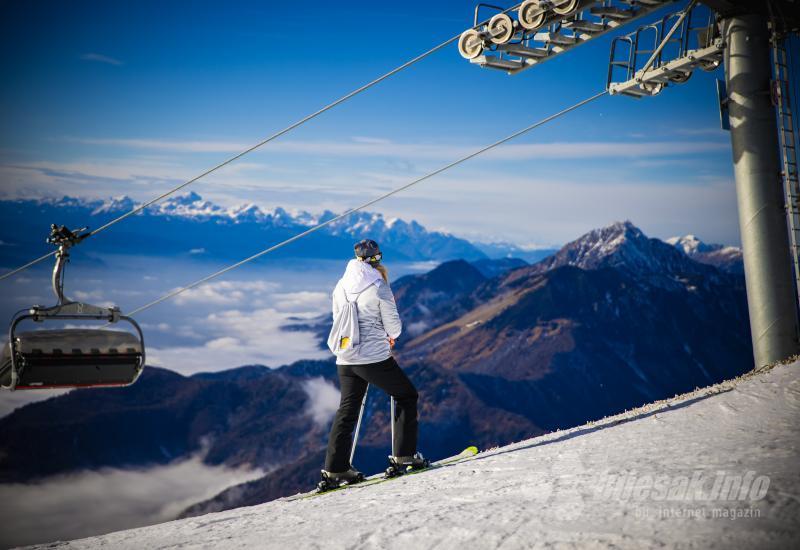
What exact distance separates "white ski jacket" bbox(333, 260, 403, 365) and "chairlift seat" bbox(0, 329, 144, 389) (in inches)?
136

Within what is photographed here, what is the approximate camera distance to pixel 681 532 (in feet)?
16.5

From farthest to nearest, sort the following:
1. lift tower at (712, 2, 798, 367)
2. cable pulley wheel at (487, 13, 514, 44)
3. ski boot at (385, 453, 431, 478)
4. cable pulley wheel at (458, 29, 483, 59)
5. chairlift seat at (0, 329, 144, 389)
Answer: cable pulley wheel at (458, 29, 483, 59) → cable pulley wheel at (487, 13, 514, 44) → lift tower at (712, 2, 798, 367) → chairlift seat at (0, 329, 144, 389) → ski boot at (385, 453, 431, 478)

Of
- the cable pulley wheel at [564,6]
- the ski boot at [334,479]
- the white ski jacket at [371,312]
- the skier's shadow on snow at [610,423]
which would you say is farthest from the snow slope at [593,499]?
the cable pulley wheel at [564,6]

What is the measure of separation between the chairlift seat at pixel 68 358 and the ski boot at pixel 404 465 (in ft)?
12.8

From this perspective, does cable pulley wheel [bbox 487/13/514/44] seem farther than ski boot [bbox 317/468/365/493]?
Yes

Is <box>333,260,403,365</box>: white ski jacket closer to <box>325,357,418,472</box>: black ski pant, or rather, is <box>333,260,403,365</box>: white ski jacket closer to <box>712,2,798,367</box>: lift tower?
<box>325,357,418,472</box>: black ski pant

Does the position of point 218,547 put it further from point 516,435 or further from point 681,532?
point 516,435

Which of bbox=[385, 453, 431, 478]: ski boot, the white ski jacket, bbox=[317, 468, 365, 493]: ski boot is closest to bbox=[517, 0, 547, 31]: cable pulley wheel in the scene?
the white ski jacket

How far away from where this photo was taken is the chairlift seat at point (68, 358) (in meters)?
9.19

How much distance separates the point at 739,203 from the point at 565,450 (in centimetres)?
645

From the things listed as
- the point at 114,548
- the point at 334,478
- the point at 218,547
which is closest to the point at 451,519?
the point at 218,547

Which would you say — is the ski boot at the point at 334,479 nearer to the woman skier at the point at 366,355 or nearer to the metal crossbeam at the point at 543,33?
the woman skier at the point at 366,355

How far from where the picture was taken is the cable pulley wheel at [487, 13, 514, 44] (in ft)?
38.8

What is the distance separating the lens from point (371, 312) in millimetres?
8516
